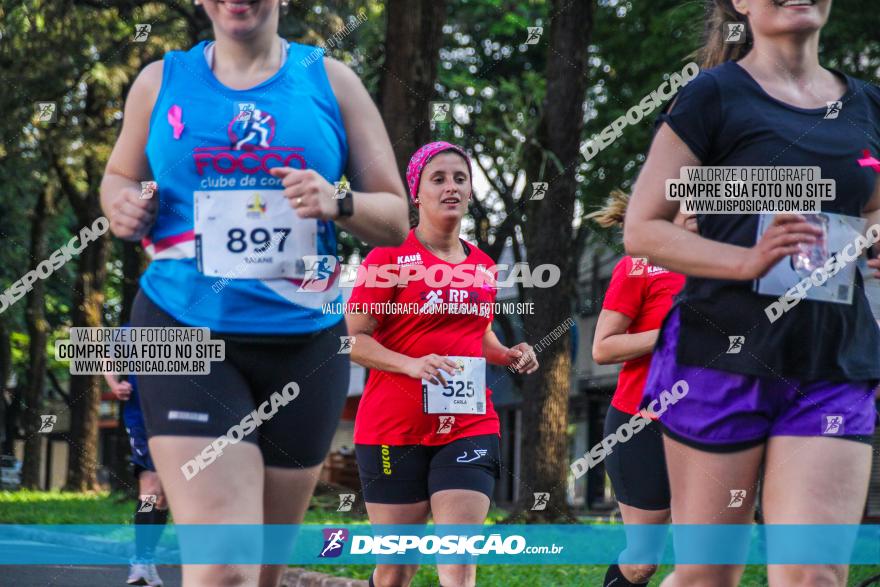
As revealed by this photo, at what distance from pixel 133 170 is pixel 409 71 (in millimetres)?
9261

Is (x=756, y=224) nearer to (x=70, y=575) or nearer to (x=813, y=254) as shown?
(x=813, y=254)

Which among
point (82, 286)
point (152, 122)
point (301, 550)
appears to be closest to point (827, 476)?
point (152, 122)

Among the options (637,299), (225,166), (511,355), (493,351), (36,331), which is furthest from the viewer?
(36,331)

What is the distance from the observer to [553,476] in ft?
50.0

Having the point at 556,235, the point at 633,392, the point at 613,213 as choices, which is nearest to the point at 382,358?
the point at 633,392

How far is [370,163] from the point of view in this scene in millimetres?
4078

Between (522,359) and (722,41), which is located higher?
(722,41)

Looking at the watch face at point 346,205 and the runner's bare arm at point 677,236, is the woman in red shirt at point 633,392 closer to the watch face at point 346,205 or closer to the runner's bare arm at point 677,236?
the runner's bare arm at point 677,236

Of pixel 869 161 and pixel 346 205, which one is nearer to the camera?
pixel 346 205

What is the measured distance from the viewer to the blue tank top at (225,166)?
385cm

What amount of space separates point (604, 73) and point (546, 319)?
841cm

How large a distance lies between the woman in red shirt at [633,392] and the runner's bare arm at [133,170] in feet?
9.55

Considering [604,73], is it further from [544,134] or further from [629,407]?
[629,407]

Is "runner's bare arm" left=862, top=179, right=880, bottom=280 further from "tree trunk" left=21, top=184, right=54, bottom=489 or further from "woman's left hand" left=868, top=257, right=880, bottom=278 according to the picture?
"tree trunk" left=21, top=184, right=54, bottom=489
